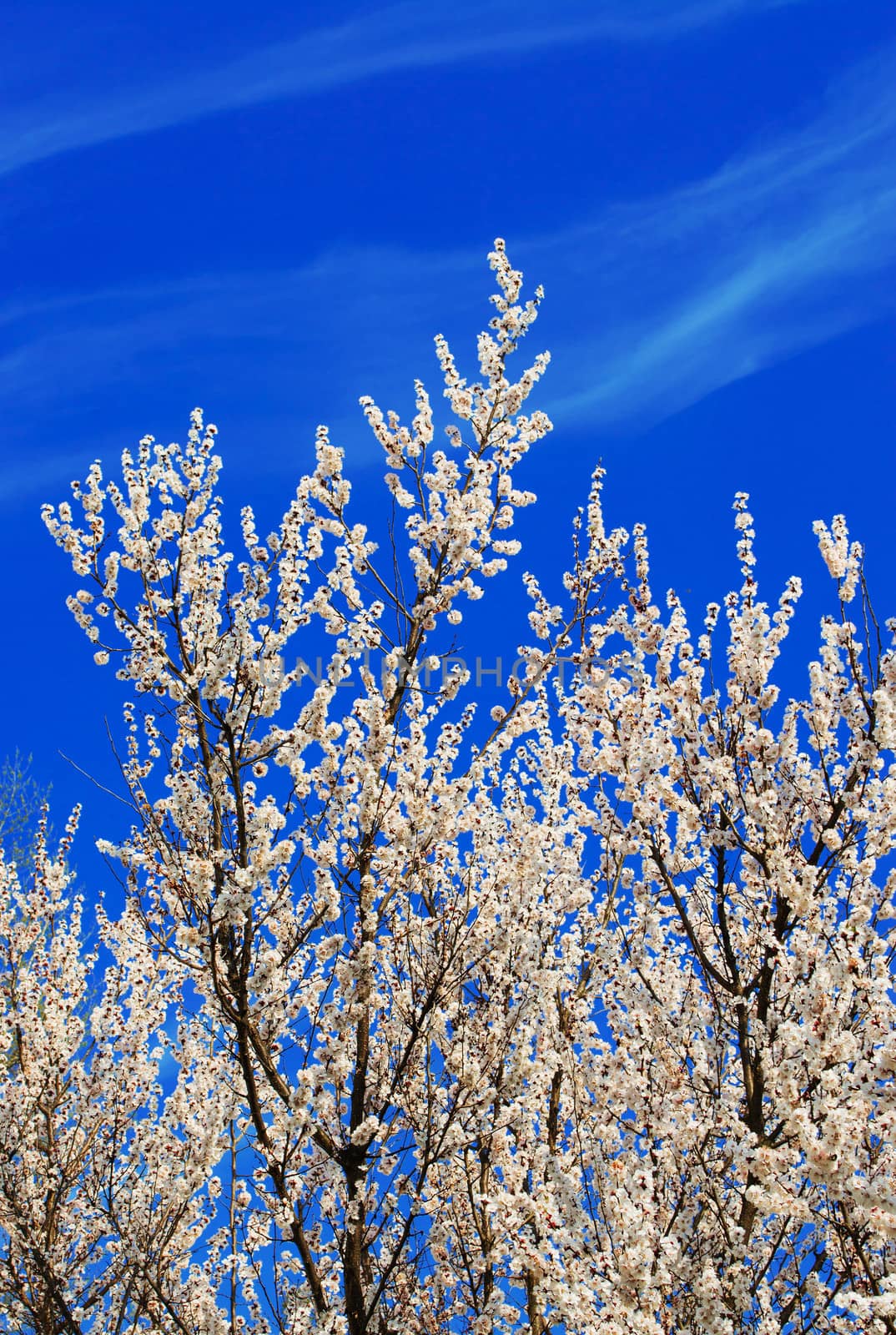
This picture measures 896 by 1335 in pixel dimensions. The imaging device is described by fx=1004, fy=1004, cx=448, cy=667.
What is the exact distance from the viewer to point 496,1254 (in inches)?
276

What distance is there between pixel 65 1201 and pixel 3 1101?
1.10 meters

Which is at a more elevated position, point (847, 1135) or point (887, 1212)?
point (847, 1135)

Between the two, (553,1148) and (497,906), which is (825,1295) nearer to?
(553,1148)

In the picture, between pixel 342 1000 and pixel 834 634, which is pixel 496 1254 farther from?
pixel 834 634

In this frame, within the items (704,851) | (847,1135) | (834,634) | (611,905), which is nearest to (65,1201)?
(611,905)

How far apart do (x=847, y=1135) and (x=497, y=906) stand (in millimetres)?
3120

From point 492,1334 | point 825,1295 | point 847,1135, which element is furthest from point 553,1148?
point 847,1135

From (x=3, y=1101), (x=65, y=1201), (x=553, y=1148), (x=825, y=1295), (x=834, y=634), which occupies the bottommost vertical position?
(x=825, y=1295)

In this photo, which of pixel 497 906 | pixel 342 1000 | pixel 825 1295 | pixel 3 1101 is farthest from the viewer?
pixel 3 1101

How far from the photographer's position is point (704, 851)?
751cm

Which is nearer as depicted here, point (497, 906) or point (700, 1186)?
point (700, 1186)

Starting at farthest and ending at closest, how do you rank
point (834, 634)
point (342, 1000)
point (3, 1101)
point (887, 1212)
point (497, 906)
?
1. point (3, 1101)
2. point (497, 906)
3. point (834, 634)
4. point (342, 1000)
5. point (887, 1212)

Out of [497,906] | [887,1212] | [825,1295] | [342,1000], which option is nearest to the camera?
[887,1212]

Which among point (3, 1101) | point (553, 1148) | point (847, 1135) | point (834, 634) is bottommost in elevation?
point (847, 1135)
